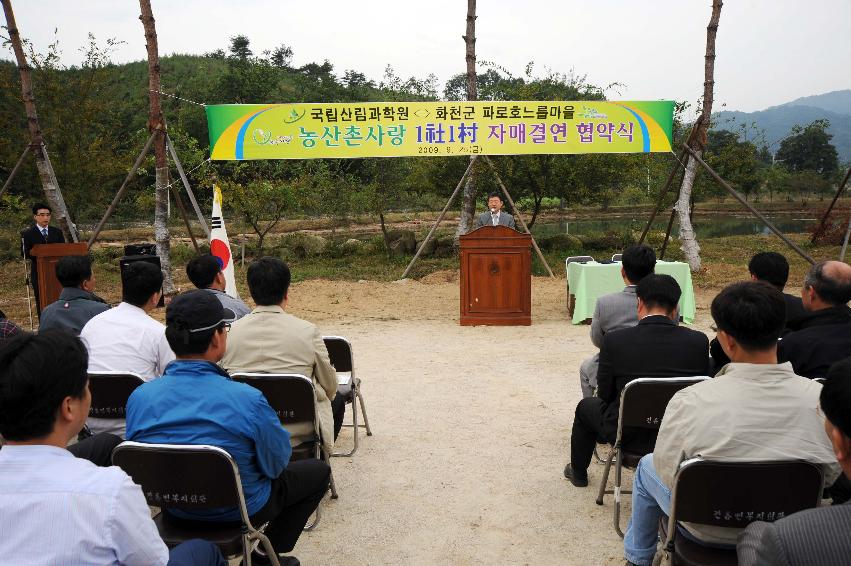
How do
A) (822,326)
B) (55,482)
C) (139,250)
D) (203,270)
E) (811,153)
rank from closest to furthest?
(55,482), (822,326), (203,270), (139,250), (811,153)

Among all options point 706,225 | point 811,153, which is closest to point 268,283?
point 706,225

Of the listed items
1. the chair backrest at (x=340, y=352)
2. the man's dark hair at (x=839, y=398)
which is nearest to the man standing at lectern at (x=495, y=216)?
the chair backrest at (x=340, y=352)

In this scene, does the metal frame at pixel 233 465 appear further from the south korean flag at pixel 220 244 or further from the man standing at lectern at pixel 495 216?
the man standing at lectern at pixel 495 216

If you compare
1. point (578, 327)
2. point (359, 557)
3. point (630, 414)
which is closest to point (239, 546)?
point (359, 557)

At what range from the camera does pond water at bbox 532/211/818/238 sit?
22.5 m

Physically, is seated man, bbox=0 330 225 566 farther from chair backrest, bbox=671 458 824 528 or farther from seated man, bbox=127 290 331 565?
chair backrest, bbox=671 458 824 528

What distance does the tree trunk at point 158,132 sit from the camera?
9.02 meters

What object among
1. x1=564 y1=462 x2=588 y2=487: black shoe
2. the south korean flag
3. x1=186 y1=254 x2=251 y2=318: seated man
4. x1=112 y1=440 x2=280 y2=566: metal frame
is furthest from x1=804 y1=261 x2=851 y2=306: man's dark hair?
the south korean flag

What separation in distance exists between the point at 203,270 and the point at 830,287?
11.5 ft

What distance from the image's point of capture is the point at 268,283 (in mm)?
3383

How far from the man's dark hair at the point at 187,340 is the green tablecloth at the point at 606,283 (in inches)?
244

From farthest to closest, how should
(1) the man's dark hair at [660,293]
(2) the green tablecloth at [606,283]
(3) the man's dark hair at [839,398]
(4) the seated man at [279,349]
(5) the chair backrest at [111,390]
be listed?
(2) the green tablecloth at [606,283]
(4) the seated man at [279,349]
(1) the man's dark hair at [660,293]
(5) the chair backrest at [111,390]
(3) the man's dark hair at [839,398]

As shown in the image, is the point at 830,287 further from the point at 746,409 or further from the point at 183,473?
the point at 183,473

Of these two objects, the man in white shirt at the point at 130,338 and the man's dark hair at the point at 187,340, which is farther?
the man in white shirt at the point at 130,338
